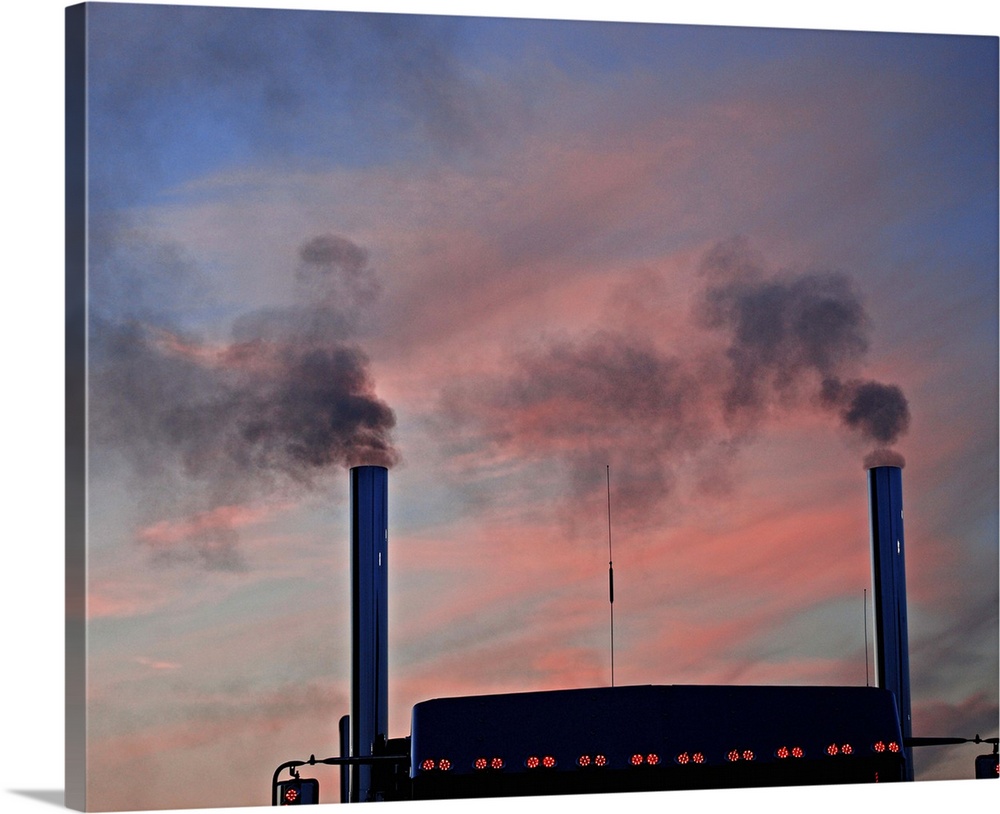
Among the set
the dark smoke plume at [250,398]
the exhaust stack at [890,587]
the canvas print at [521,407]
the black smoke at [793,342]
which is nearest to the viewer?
the dark smoke plume at [250,398]

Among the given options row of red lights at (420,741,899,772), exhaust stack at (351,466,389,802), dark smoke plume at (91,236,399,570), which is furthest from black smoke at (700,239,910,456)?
exhaust stack at (351,466,389,802)

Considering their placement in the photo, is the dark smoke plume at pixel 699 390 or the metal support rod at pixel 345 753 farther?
the dark smoke plume at pixel 699 390

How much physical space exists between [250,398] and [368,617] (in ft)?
5.45

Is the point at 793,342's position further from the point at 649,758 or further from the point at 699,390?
the point at 649,758

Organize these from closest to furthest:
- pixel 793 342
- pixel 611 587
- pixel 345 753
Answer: pixel 345 753
pixel 611 587
pixel 793 342

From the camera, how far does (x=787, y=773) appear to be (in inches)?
508

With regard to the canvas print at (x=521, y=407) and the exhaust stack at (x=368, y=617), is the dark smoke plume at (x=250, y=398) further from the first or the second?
the exhaust stack at (x=368, y=617)

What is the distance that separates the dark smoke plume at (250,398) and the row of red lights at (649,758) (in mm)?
1891

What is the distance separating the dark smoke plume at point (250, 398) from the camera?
12000mm

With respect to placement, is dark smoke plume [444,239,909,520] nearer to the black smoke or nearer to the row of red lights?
the black smoke

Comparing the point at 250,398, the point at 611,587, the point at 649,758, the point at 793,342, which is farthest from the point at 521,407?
the point at 649,758

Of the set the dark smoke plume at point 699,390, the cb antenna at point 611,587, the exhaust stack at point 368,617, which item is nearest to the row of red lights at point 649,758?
the exhaust stack at point 368,617

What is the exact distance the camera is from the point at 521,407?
12.9 meters

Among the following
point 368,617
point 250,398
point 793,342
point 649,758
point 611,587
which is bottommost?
point 649,758
